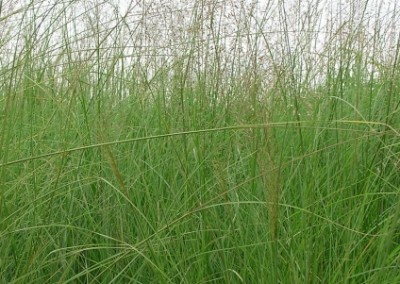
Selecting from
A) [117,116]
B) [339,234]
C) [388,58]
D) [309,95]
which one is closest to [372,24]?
[388,58]

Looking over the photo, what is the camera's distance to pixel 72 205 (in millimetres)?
1749

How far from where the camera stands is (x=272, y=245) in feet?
4.33

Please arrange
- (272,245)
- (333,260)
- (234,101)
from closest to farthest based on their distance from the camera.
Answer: (272,245)
(333,260)
(234,101)

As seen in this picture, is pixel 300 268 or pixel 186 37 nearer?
pixel 300 268

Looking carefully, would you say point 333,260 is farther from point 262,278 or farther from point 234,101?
point 234,101

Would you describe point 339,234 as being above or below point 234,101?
below

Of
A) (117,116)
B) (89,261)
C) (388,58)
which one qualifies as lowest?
(89,261)

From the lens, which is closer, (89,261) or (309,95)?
(89,261)

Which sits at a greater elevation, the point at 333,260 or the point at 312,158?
the point at 312,158

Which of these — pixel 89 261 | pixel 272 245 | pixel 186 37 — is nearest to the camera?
pixel 272 245

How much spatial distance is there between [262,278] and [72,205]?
60 centimetres

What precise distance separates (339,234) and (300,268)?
18cm

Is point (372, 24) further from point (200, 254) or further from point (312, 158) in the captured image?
point (200, 254)

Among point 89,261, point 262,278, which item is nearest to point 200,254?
point 262,278
